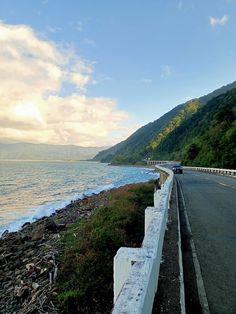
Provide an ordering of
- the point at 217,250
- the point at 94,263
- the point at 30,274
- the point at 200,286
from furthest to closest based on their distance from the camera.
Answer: the point at 30,274 < the point at 94,263 < the point at 217,250 < the point at 200,286

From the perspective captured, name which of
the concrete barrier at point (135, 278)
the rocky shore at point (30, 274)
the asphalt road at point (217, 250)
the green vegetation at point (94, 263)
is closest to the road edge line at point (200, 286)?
the asphalt road at point (217, 250)

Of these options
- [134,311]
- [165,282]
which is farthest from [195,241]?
[134,311]

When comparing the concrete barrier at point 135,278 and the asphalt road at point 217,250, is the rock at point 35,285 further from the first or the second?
the concrete barrier at point 135,278

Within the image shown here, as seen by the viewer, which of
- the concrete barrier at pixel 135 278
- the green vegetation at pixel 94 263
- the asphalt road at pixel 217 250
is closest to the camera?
the concrete barrier at pixel 135 278

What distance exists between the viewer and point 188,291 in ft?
15.7

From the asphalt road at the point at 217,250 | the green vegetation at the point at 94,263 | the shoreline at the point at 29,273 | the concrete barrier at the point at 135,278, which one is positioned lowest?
the shoreline at the point at 29,273

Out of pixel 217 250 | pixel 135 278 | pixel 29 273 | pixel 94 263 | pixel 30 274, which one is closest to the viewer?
pixel 135 278

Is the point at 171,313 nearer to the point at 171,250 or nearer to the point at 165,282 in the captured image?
the point at 165,282

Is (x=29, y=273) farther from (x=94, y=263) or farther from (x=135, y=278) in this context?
(x=135, y=278)

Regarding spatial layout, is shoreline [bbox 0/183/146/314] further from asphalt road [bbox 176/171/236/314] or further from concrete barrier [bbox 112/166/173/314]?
concrete barrier [bbox 112/166/173/314]

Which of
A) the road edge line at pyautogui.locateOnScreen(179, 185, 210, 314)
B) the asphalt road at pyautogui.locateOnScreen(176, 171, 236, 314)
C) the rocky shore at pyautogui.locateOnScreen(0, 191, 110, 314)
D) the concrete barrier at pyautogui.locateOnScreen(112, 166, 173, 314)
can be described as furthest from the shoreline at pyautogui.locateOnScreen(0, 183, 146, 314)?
the concrete barrier at pyautogui.locateOnScreen(112, 166, 173, 314)

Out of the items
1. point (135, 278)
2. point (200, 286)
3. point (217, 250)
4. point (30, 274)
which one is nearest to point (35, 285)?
point (30, 274)

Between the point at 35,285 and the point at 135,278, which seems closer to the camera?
the point at 135,278

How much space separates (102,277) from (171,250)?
118 inches
